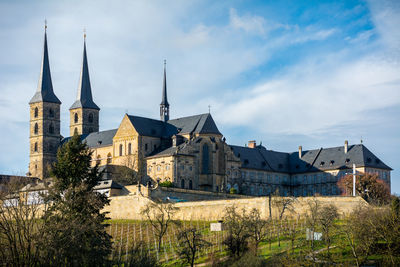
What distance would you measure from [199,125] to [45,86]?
4140 centimetres

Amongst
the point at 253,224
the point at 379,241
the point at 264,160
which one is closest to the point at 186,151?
the point at 264,160

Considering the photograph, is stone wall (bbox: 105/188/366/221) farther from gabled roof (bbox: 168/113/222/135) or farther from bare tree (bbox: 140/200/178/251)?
gabled roof (bbox: 168/113/222/135)

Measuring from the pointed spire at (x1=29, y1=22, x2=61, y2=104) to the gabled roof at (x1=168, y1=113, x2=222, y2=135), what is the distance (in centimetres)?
3539

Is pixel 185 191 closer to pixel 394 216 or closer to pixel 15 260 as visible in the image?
pixel 394 216

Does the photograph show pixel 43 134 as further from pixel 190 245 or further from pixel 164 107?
pixel 190 245

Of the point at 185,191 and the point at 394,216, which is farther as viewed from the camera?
the point at 185,191

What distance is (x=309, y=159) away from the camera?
129 meters

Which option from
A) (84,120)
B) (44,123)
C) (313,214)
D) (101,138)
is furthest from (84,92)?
(313,214)

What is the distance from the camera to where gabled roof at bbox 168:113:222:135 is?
113 m

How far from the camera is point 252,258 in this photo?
54719 mm

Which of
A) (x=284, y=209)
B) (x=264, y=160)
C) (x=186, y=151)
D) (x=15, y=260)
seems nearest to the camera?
(x=15, y=260)

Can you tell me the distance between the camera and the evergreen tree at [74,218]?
51.0 meters

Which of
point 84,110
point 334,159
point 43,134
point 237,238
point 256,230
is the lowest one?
point 237,238

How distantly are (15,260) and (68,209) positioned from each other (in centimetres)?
1453
